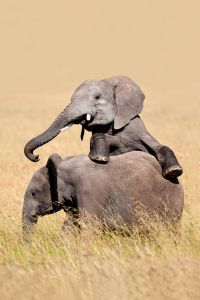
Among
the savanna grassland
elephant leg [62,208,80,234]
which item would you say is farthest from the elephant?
the savanna grassland

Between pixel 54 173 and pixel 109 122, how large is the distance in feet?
3.54

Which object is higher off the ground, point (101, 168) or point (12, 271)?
point (101, 168)

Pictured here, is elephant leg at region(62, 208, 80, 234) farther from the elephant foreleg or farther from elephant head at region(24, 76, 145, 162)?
the elephant foreleg

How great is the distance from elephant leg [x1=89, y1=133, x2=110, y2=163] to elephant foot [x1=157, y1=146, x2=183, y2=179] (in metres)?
0.73

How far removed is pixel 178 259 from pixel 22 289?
1.74 m

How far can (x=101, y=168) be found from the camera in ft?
19.1

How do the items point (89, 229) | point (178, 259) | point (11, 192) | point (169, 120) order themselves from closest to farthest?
point (178, 259) → point (89, 229) → point (11, 192) → point (169, 120)

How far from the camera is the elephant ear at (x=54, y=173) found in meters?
5.91

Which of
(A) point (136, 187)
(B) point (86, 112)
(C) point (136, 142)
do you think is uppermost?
(B) point (86, 112)

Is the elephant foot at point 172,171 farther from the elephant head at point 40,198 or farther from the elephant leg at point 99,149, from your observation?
the elephant head at point 40,198

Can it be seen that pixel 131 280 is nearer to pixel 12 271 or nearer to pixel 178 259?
pixel 178 259

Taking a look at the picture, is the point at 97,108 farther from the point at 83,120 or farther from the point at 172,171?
the point at 172,171

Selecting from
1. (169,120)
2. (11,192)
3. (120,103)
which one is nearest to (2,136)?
(169,120)

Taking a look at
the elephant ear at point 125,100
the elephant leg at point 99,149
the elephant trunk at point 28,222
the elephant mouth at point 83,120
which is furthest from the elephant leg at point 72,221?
the elephant ear at point 125,100
